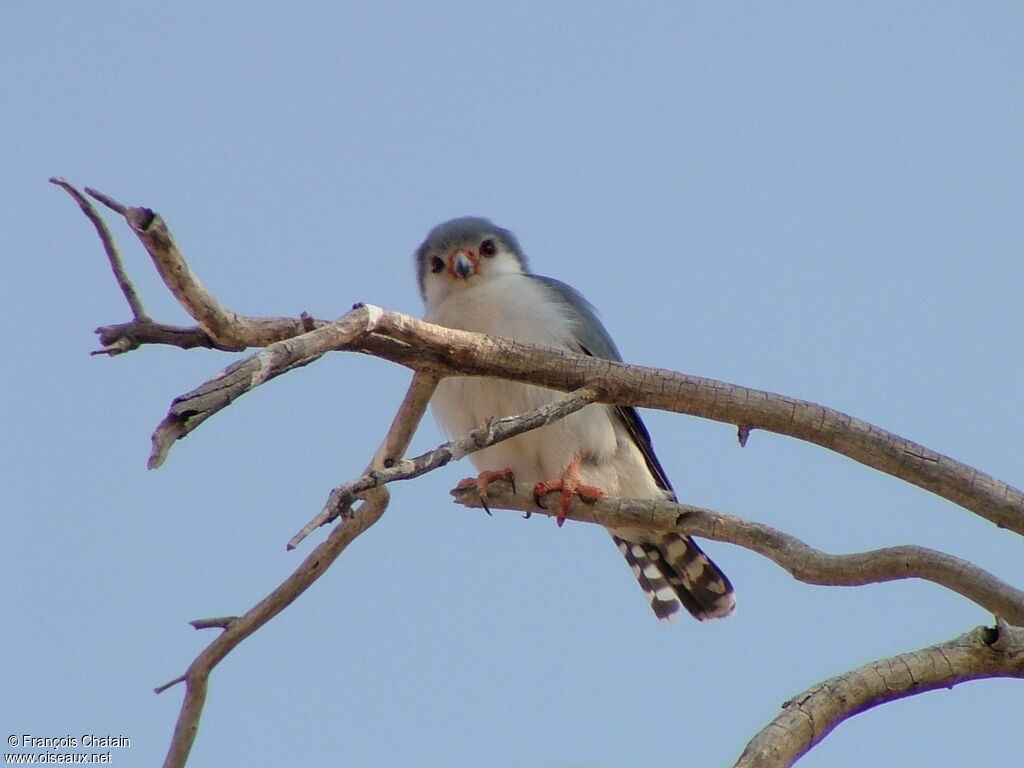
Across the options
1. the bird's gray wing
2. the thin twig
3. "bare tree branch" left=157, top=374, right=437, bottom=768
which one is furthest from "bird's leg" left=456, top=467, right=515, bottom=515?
the thin twig

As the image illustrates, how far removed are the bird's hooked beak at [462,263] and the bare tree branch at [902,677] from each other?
3.73 metres

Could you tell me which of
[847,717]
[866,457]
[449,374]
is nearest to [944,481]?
[866,457]

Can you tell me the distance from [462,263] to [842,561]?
3.51 metres

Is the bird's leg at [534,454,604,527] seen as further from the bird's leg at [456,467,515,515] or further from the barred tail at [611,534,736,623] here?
the barred tail at [611,534,736,623]

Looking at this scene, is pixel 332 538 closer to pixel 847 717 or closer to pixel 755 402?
pixel 755 402

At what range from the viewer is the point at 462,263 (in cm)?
676

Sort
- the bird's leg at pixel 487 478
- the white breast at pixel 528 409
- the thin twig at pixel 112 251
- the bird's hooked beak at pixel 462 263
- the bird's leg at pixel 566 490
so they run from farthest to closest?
the bird's hooked beak at pixel 462 263 < the white breast at pixel 528 409 < the bird's leg at pixel 487 478 < the bird's leg at pixel 566 490 < the thin twig at pixel 112 251

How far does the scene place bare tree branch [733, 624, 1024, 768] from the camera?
3346 millimetres

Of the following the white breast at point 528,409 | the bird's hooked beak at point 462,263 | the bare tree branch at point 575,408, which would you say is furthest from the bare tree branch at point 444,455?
the bird's hooked beak at point 462,263

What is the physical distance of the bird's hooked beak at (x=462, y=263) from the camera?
675cm

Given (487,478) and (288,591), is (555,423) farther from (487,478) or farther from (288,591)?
(288,591)

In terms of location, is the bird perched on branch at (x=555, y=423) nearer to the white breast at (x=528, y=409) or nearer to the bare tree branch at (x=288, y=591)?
the white breast at (x=528, y=409)

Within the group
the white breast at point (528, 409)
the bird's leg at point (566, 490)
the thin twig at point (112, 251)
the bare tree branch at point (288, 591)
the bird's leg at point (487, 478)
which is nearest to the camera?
the thin twig at point (112, 251)

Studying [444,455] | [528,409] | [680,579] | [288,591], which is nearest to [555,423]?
[528,409]
